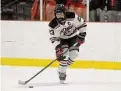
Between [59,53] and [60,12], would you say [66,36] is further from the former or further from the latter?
[60,12]

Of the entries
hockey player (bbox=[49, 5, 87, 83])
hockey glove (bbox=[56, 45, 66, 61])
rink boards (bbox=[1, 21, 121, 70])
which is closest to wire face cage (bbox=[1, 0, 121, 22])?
rink boards (bbox=[1, 21, 121, 70])

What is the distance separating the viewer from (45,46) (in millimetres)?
5879

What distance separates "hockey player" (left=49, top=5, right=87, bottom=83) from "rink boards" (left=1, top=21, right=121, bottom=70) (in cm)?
79

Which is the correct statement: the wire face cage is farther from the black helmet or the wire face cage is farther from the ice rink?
the black helmet

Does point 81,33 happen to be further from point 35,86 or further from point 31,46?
point 31,46

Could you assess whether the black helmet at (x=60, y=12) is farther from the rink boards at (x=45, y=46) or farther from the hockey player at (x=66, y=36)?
the rink boards at (x=45, y=46)

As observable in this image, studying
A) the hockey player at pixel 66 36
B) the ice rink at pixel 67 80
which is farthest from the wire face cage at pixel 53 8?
the hockey player at pixel 66 36

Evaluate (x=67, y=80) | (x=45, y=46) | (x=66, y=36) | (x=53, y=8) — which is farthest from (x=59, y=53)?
(x=53, y=8)

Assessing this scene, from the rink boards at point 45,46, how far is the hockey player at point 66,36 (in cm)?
79

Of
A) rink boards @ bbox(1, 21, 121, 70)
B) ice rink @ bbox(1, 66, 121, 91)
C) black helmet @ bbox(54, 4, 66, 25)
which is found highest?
black helmet @ bbox(54, 4, 66, 25)

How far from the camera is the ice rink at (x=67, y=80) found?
455 cm

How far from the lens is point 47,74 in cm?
543

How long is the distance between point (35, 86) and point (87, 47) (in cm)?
129

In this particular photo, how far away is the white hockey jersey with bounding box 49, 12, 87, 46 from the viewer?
189 inches
